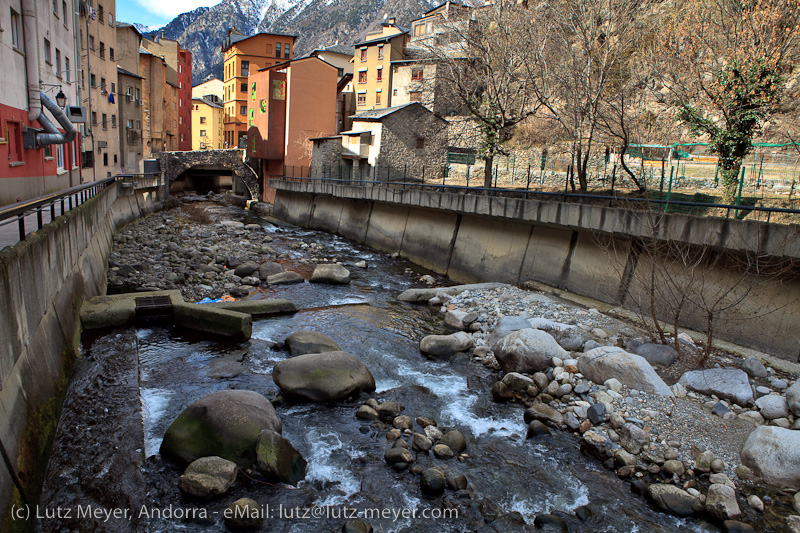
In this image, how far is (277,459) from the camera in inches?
256

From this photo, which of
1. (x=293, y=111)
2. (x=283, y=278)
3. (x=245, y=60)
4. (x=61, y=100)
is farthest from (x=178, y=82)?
(x=283, y=278)

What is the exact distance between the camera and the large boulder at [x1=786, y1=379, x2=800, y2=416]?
7.87 m

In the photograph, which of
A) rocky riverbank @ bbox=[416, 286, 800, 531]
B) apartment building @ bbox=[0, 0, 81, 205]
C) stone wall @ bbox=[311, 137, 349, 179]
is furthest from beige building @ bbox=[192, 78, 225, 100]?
rocky riverbank @ bbox=[416, 286, 800, 531]

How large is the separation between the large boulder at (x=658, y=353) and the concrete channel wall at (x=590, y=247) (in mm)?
1016

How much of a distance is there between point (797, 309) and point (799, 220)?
384 centimetres

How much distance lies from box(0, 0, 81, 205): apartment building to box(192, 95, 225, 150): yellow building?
58.5 metres

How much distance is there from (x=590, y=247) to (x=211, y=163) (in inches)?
1605

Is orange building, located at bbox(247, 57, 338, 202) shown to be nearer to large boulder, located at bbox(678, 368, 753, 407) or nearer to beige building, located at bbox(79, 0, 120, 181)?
beige building, located at bbox(79, 0, 120, 181)

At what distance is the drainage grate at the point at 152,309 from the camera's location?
38.6ft

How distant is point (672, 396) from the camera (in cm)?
849

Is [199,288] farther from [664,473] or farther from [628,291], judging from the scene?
[664,473]

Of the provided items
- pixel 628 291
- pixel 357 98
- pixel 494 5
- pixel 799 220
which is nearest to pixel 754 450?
pixel 628 291

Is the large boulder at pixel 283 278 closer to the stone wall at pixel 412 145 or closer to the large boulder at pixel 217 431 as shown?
the large boulder at pixel 217 431

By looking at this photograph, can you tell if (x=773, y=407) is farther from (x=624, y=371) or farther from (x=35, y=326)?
(x=35, y=326)
